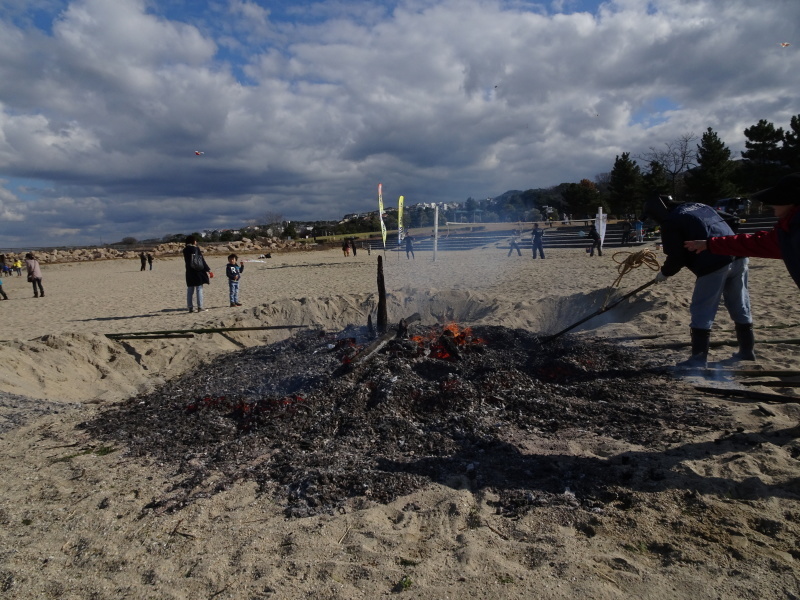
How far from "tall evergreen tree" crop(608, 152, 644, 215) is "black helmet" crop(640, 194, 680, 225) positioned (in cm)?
3571

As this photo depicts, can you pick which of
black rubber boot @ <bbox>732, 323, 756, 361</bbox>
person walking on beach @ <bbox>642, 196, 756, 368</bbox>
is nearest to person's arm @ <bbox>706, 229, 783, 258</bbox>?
person walking on beach @ <bbox>642, 196, 756, 368</bbox>

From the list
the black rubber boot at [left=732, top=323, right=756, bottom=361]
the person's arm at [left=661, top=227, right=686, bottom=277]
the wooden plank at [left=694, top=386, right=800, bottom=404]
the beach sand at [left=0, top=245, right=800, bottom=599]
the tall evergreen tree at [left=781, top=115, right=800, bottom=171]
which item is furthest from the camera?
the tall evergreen tree at [left=781, top=115, right=800, bottom=171]

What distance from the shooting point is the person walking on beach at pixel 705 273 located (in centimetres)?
499

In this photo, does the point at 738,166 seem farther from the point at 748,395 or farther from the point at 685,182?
the point at 748,395

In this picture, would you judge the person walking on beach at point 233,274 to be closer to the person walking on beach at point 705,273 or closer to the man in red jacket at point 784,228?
the person walking on beach at point 705,273

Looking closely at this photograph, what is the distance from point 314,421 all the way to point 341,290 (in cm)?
996

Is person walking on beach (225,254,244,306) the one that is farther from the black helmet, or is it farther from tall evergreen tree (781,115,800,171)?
tall evergreen tree (781,115,800,171)

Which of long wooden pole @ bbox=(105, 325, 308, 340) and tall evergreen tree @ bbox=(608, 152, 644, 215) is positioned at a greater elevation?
tall evergreen tree @ bbox=(608, 152, 644, 215)

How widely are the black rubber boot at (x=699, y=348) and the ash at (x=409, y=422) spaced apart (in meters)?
0.39

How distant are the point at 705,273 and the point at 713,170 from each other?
108ft

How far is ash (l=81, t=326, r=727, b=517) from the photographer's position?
3406 millimetres

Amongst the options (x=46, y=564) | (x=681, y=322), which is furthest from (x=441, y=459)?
(x=681, y=322)

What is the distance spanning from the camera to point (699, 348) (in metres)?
5.23

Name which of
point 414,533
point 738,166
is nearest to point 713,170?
point 738,166
